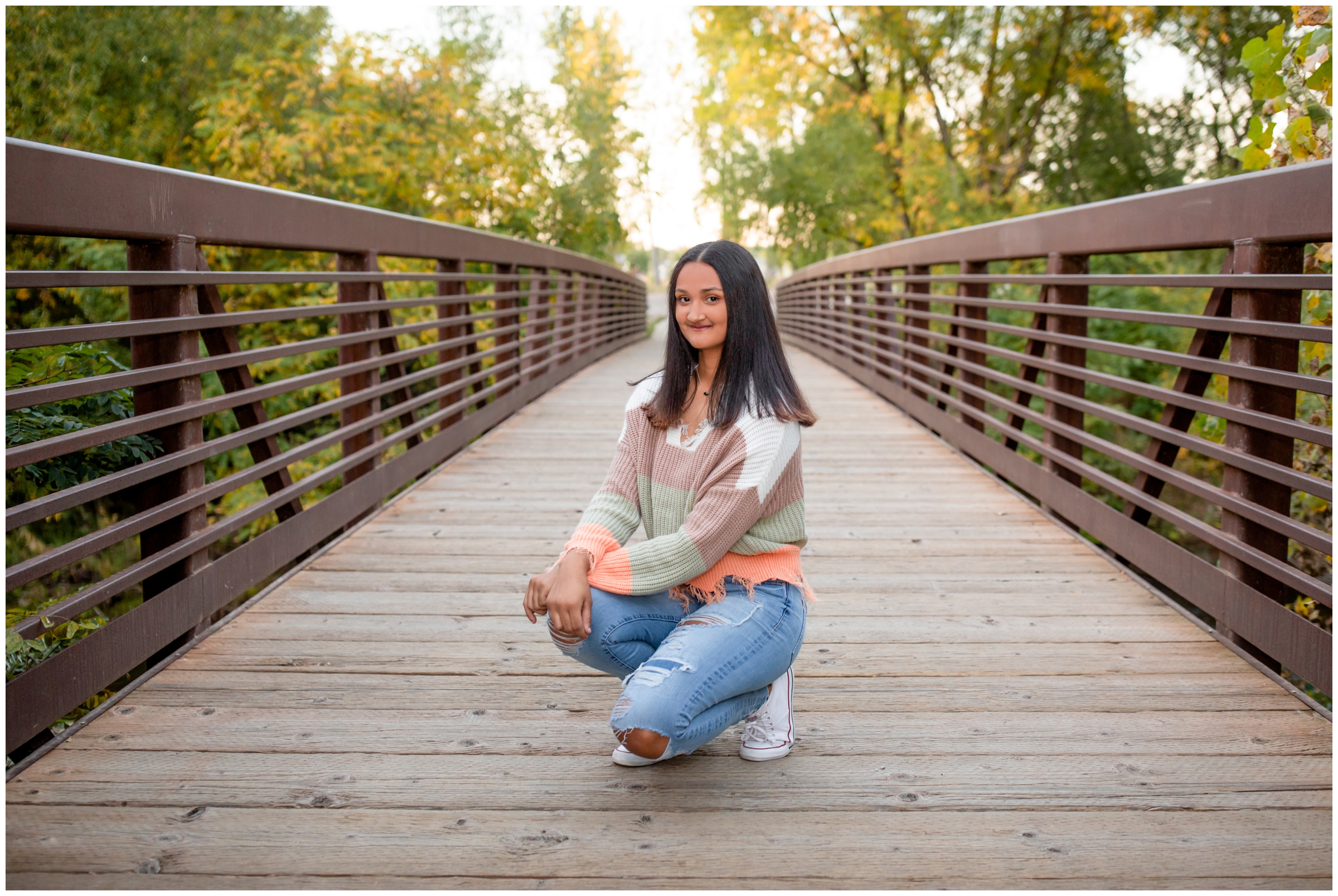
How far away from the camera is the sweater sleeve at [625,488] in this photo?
2.28 metres

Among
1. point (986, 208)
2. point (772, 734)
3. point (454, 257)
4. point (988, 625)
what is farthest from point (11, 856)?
point (986, 208)

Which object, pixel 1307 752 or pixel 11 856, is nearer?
pixel 11 856

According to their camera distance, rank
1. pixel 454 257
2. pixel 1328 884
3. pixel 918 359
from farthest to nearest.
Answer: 1. pixel 918 359
2. pixel 454 257
3. pixel 1328 884

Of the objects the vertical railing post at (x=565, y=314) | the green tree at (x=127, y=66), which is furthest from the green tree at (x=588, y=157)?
the vertical railing post at (x=565, y=314)

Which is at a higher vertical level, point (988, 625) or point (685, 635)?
point (685, 635)

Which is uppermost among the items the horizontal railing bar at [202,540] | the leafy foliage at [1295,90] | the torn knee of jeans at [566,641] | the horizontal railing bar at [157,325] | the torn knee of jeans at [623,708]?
the leafy foliage at [1295,90]

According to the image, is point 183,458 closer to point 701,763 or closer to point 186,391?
point 186,391

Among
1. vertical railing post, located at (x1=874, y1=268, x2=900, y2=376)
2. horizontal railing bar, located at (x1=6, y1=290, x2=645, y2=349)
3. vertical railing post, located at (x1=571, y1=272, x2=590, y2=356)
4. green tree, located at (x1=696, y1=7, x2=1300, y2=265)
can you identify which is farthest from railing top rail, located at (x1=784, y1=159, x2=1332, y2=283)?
green tree, located at (x1=696, y1=7, x2=1300, y2=265)

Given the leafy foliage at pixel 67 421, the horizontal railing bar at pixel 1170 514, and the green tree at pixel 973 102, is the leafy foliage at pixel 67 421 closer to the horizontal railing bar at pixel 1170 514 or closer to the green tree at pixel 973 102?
the horizontal railing bar at pixel 1170 514

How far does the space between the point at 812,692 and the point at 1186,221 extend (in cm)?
192

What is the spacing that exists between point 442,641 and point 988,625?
1.62 meters

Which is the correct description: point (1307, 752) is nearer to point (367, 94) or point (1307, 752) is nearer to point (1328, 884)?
point (1328, 884)

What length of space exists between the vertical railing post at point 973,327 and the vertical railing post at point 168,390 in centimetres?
407

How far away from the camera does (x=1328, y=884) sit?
184 centimetres
